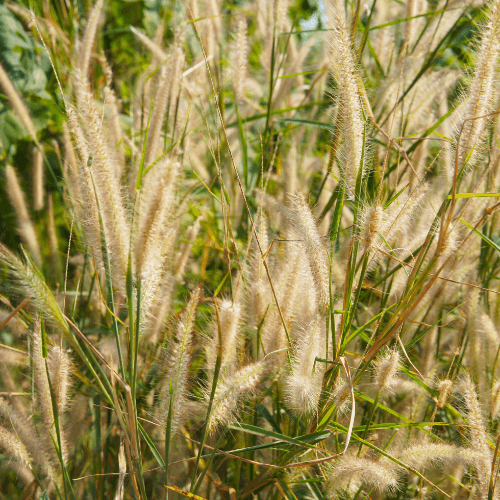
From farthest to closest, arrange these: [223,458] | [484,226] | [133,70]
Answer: [133,70], [484,226], [223,458]

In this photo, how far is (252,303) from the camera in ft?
2.85

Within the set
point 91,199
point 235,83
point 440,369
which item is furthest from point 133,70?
point 440,369

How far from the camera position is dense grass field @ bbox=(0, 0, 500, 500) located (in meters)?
0.69

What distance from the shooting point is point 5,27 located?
1.31 meters

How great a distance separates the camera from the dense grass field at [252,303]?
0.69m

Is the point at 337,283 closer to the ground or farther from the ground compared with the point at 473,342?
farther from the ground

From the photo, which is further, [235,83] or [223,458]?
[235,83]

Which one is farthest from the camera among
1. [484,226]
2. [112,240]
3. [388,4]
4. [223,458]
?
[388,4]

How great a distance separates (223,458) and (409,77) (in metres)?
1.07

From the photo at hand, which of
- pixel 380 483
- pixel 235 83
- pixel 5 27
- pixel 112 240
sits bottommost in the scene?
pixel 380 483

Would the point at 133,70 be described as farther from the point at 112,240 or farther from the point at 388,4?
the point at 112,240

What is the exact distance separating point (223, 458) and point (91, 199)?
57 cm

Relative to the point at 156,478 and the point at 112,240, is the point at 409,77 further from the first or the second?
the point at 156,478

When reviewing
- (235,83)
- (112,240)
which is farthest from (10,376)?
(235,83)
